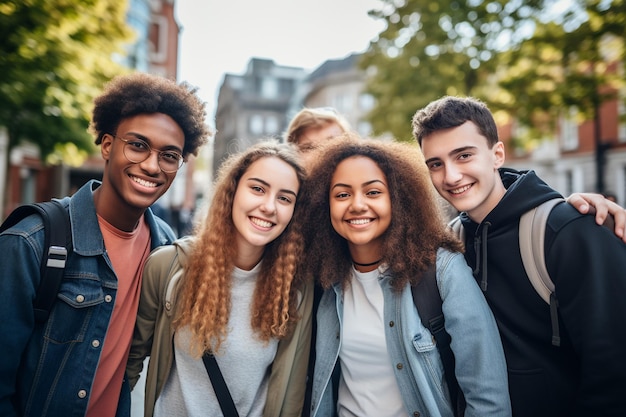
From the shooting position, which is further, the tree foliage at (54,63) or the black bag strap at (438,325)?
the tree foliage at (54,63)

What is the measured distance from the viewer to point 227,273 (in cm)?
277

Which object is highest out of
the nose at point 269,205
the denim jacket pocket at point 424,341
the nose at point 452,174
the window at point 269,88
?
the window at point 269,88

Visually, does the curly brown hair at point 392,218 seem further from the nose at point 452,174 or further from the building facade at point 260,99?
the building facade at point 260,99

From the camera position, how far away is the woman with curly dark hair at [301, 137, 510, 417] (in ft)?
7.21

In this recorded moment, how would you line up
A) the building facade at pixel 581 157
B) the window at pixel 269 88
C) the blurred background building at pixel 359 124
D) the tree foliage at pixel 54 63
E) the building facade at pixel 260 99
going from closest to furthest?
the tree foliage at pixel 54 63, the blurred background building at pixel 359 124, the building facade at pixel 581 157, the building facade at pixel 260 99, the window at pixel 269 88

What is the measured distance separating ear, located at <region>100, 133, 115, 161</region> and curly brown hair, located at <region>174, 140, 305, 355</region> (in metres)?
0.74

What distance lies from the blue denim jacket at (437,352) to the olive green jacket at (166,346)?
0.42ft

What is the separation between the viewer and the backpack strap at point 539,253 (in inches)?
83.6

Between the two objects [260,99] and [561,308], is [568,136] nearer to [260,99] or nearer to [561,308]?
[561,308]

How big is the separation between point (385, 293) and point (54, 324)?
1.79 m

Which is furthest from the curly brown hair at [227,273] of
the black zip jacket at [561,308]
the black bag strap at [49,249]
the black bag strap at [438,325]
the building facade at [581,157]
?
the building facade at [581,157]

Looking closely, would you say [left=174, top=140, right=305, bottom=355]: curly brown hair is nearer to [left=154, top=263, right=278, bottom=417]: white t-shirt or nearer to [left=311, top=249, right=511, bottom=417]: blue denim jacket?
[left=154, top=263, right=278, bottom=417]: white t-shirt

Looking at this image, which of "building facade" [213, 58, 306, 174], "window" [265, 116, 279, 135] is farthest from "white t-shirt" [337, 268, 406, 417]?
"window" [265, 116, 279, 135]

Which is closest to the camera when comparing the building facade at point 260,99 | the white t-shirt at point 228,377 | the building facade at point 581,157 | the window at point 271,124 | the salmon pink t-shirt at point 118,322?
the salmon pink t-shirt at point 118,322
